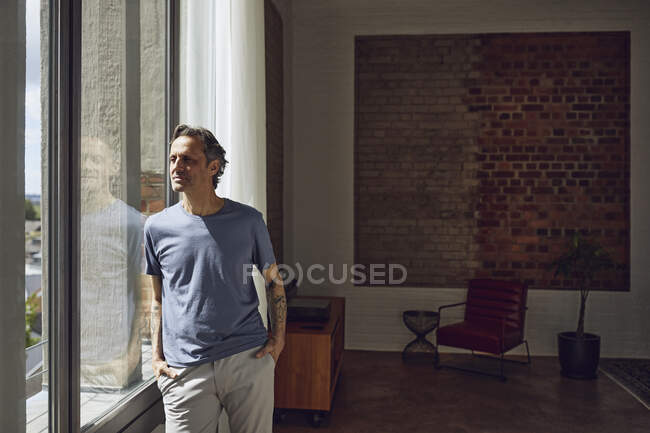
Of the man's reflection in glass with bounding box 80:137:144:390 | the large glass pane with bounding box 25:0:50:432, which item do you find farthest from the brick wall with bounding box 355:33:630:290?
the large glass pane with bounding box 25:0:50:432

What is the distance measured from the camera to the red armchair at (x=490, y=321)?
4.73 m

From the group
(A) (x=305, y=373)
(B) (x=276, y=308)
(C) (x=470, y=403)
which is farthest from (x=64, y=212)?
(C) (x=470, y=403)

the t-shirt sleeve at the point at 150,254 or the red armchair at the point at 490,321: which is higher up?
the t-shirt sleeve at the point at 150,254

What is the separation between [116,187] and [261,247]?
28.4 inches

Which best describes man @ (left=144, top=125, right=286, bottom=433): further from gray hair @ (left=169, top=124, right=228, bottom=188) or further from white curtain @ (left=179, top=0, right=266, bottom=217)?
white curtain @ (left=179, top=0, right=266, bottom=217)

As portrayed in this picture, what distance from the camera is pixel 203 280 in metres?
1.98

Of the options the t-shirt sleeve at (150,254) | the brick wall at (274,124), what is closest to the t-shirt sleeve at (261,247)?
the t-shirt sleeve at (150,254)

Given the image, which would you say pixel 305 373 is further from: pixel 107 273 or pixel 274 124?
pixel 274 124

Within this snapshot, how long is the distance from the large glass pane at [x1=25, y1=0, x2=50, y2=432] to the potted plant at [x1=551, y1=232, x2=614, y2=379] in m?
4.30

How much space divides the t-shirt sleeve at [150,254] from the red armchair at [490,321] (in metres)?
3.39

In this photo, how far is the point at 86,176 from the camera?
213 cm

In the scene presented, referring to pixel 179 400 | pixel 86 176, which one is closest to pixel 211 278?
pixel 179 400

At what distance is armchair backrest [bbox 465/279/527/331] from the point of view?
5.03 meters

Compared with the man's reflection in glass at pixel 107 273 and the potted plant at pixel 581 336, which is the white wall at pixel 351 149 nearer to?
the potted plant at pixel 581 336
